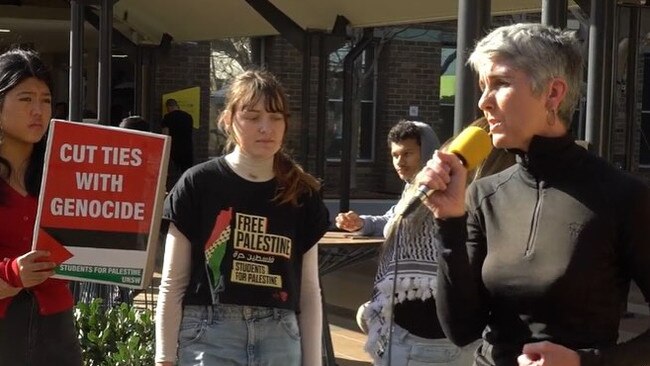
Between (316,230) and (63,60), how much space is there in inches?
720

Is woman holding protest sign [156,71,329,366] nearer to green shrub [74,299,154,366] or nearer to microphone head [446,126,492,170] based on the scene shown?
microphone head [446,126,492,170]

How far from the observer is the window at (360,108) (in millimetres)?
21359

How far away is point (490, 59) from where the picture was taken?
7.34 feet

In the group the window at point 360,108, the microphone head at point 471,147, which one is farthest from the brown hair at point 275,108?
the window at point 360,108

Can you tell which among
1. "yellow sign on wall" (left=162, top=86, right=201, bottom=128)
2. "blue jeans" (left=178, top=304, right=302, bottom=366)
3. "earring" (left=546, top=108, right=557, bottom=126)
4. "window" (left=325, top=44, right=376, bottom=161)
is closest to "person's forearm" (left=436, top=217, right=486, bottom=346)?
"earring" (left=546, top=108, right=557, bottom=126)

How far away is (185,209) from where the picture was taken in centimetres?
341

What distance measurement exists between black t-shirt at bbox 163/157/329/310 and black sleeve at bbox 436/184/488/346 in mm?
1096

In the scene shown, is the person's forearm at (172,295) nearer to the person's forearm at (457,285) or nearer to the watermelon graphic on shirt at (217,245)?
the watermelon graphic on shirt at (217,245)

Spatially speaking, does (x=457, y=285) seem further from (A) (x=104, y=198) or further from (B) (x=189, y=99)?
(B) (x=189, y=99)

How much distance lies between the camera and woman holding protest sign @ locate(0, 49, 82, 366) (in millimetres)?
3211

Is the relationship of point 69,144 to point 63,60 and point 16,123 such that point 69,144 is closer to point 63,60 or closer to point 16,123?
point 16,123

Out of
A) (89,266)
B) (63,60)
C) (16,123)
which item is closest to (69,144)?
(16,123)

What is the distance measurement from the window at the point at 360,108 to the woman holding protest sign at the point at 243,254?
58.4 ft

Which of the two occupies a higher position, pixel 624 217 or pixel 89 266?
pixel 624 217
